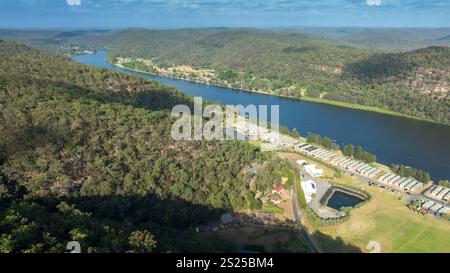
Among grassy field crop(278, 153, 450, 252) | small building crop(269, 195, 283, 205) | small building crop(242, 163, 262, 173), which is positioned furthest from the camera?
small building crop(242, 163, 262, 173)

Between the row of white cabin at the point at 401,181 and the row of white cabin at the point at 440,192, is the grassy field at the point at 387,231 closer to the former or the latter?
the row of white cabin at the point at 401,181

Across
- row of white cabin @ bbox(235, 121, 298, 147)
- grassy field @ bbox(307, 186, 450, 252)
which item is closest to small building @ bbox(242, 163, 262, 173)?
grassy field @ bbox(307, 186, 450, 252)

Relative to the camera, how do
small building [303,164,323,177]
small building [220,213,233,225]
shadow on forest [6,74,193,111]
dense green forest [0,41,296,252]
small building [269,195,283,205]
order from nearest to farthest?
dense green forest [0,41,296,252] < small building [220,213,233,225] < small building [269,195,283,205] < small building [303,164,323,177] < shadow on forest [6,74,193,111]

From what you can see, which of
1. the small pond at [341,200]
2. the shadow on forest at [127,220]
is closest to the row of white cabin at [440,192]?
the small pond at [341,200]

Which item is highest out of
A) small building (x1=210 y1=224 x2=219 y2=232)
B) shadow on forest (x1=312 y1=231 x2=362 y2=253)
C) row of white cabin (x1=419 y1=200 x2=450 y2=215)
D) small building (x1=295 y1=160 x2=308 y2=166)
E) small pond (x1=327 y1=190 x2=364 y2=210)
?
small building (x1=295 y1=160 x2=308 y2=166)

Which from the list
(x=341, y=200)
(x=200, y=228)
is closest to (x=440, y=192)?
(x=341, y=200)

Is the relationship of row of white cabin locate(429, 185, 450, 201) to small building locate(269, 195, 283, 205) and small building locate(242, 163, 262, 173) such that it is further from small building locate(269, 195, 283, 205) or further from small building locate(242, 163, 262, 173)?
small building locate(242, 163, 262, 173)

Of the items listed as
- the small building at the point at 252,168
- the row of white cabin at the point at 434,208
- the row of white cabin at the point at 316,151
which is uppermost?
the small building at the point at 252,168

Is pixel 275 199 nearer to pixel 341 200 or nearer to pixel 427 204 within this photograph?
pixel 341 200

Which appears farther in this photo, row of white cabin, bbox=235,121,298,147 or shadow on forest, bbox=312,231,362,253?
row of white cabin, bbox=235,121,298,147
